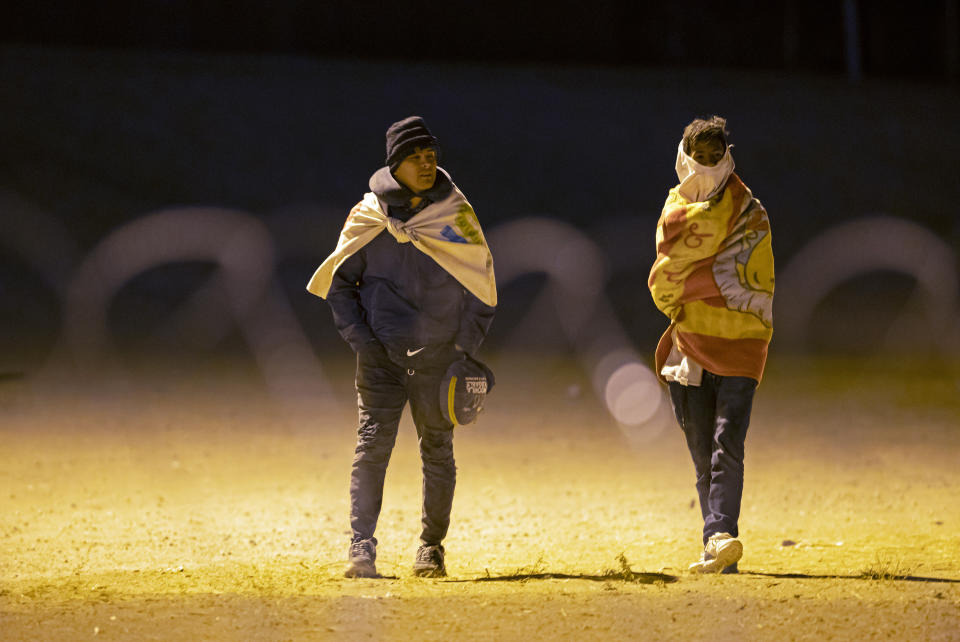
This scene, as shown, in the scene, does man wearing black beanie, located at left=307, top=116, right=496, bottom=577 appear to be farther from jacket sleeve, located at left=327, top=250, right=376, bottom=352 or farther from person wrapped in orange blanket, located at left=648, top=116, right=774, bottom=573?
person wrapped in orange blanket, located at left=648, top=116, right=774, bottom=573

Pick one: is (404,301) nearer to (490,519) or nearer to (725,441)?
(725,441)

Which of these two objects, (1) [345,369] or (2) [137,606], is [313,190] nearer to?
(1) [345,369]

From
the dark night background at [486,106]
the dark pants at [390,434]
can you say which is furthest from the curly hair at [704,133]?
the dark night background at [486,106]

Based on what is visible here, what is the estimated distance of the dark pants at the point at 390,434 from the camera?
19.1ft

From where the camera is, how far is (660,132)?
26766 mm

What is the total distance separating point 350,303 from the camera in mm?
5867

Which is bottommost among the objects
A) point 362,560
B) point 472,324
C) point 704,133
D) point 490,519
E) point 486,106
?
point 362,560

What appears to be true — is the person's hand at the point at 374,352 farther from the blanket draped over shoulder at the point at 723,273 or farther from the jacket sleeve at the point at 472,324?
the blanket draped over shoulder at the point at 723,273

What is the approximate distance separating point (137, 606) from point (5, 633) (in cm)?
51

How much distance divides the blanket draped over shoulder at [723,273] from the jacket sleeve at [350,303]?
1330 millimetres

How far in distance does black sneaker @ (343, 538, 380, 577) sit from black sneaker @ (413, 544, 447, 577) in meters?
0.22

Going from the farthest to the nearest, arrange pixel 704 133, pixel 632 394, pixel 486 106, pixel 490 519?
pixel 486 106, pixel 632 394, pixel 490 519, pixel 704 133

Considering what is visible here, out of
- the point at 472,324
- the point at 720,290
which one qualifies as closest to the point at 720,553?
the point at 720,290

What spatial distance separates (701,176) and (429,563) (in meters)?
2.17
